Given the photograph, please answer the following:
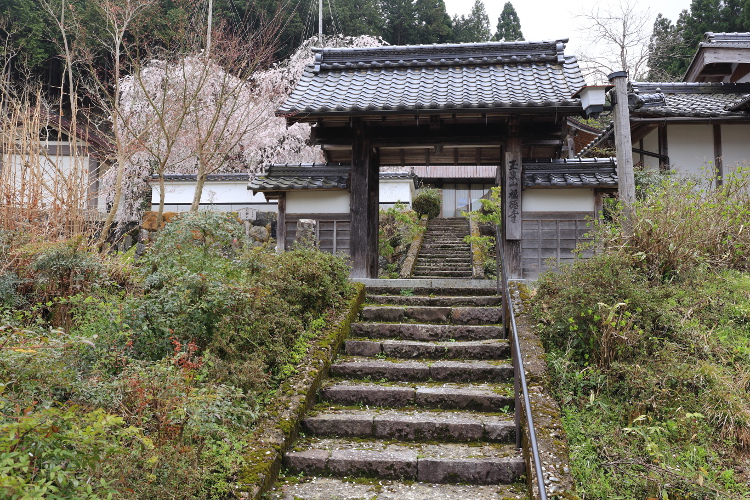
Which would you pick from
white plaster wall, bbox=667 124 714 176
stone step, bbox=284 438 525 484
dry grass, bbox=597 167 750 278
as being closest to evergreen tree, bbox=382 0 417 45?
white plaster wall, bbox=667 124 714 176

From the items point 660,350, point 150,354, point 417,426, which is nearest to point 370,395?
point 417,426

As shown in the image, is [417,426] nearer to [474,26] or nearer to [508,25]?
[474,26]

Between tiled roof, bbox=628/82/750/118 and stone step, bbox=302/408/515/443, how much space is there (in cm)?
777

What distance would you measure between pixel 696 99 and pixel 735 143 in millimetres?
1368

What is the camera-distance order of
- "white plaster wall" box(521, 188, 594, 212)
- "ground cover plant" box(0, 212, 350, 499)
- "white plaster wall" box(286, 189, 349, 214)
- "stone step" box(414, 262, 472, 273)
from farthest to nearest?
"stone step" box(414, 262, 472, 273) < "white plaster wall" box(286, 189, 349, 214) < "white plaster wall" box(521, 188, 594, 212) < "ground cover plant" box(0, 212, 350, 499)

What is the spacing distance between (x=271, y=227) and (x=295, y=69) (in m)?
8.13

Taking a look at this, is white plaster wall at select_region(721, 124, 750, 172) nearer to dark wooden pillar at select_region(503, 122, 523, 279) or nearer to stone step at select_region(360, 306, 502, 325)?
dark wooden pillar at select_region(503, 122, 523, 279)

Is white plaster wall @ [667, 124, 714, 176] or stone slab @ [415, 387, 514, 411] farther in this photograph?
white plaster wall @ [667, 124, 714, 176]

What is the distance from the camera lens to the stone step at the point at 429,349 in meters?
5.95

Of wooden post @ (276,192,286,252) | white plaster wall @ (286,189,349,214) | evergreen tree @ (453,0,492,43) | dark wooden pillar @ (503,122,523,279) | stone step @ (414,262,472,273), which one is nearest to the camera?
dark wooden pillar @ (503,122,523,279)

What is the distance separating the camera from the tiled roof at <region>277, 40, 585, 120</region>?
7.76 meters

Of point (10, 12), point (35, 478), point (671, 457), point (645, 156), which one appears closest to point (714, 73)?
point (645, 156)

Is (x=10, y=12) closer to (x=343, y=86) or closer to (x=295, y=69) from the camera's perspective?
(x=295, y=69)

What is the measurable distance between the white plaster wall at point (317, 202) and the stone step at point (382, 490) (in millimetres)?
5266
